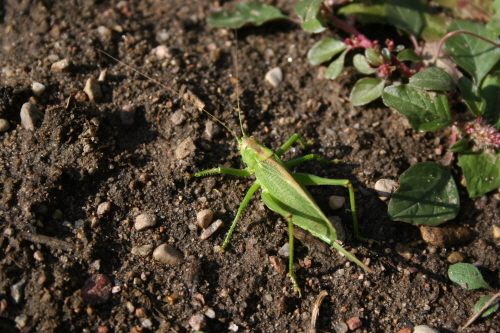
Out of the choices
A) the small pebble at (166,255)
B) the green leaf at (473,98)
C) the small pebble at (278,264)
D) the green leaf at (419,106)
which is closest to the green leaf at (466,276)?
the green leaf at (419,106)

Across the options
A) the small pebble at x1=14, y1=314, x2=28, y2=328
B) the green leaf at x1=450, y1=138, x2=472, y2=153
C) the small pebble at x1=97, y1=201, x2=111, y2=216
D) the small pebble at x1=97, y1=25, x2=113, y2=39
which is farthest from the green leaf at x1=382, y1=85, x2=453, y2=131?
the small pebble at x1=14, y1=314, x2=28, y2=328

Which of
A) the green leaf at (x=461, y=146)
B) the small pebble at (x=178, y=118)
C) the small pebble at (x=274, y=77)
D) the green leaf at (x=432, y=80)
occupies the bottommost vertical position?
the green leaf at (x=461, y=146)

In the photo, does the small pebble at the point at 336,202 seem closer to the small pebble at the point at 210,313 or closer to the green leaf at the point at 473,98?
the small pebble at the point at 210,313

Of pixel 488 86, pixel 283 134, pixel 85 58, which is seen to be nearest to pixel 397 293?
pixel 283 134

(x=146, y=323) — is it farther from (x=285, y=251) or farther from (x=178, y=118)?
(x=178, y=118)

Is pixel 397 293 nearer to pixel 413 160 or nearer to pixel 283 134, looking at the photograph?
pixel 413 160

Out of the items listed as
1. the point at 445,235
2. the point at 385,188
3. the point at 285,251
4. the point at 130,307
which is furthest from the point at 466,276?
the point at 130,307

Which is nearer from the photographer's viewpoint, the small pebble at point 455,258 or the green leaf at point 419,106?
the small pebble at point 455,258
